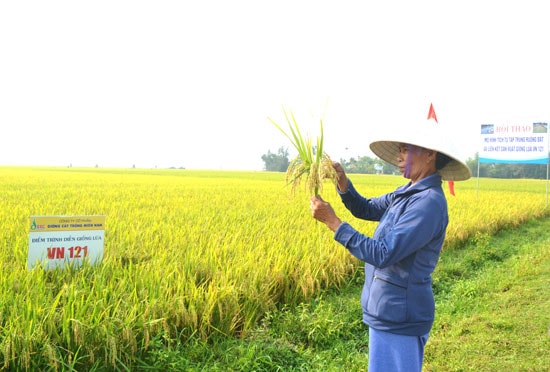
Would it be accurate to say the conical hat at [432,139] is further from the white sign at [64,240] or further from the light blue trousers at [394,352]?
the white sign at [64,240]

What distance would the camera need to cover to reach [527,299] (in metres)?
4.79

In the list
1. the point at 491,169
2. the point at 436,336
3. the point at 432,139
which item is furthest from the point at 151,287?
the point at 491,169

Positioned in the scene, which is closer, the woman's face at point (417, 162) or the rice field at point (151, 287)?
the woman's face at point (417, 162)

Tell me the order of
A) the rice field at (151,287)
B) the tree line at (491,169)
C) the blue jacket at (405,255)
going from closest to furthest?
1. the blue jacket at (405,255)
2. the rice field at (151,287)
3. the tree line at (491,169)

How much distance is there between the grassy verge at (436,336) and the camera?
2.80 metres

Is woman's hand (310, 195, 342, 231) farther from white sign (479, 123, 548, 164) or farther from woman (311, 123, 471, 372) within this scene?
white sign (479, 123, 548, 164)

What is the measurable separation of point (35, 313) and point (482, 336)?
338 centimetres

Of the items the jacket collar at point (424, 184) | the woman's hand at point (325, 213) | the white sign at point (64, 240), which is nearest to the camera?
the jacket collar at point (424, 184)

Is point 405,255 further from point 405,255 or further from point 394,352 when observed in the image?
point 394,352

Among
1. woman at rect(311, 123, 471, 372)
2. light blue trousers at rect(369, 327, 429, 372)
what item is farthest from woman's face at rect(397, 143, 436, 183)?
light blue trousers at rect(369, 327, 429, 372)

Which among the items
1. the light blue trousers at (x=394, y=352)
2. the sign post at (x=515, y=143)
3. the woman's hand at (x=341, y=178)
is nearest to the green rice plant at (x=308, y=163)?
the woman's hand at (x=341, y=178)

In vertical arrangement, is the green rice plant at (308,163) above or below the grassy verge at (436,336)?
above

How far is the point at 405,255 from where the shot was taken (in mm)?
1769

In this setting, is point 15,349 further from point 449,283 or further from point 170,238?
point 449,283
